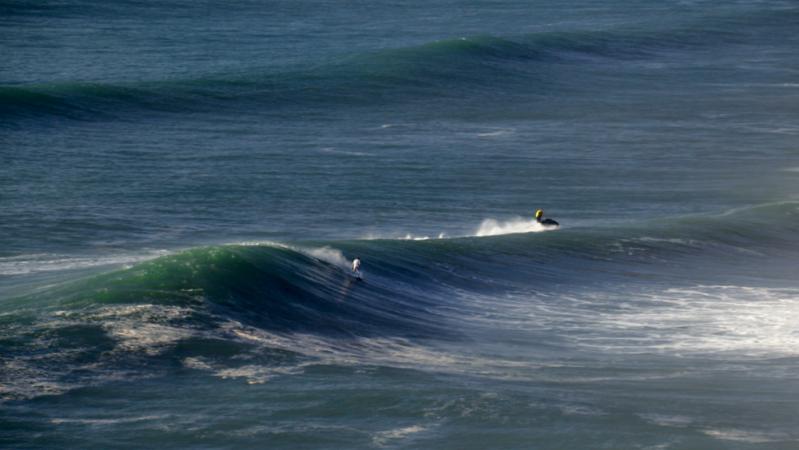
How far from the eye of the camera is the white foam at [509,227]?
133ft

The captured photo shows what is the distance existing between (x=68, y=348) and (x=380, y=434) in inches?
250

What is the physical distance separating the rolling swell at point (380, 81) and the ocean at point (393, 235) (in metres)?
0.24

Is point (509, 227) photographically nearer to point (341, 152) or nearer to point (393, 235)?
point (393, 235)

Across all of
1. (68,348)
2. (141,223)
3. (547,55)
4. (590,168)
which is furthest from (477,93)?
(68,348)

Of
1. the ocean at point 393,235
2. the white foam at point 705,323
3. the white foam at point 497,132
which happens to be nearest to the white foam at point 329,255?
the ocean at point 393,235

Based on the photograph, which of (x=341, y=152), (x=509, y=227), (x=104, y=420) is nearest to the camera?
(x=104, y=420)

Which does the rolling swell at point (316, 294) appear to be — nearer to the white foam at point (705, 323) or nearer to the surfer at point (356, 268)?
the surfer at point (356, 268)

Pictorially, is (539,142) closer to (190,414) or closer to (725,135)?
(725,135)

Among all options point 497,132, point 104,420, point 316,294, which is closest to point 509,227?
point 316,294

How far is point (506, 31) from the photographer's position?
86.6 meters

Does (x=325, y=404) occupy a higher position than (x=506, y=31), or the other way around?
(x=506, y=31)

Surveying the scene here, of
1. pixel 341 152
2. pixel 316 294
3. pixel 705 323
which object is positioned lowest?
pixel 705 323

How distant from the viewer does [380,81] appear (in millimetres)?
68562

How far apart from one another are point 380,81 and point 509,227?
90.4ft
